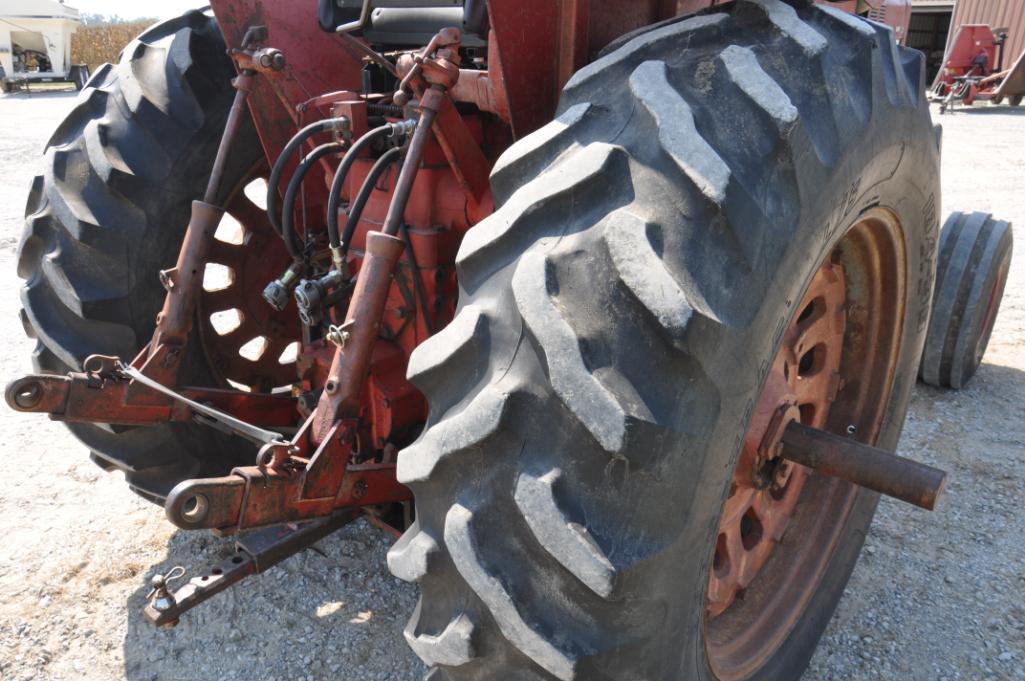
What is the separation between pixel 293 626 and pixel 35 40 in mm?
25981

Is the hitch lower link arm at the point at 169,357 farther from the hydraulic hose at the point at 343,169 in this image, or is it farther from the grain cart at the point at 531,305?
the hydraulic hose at the point at 343,169

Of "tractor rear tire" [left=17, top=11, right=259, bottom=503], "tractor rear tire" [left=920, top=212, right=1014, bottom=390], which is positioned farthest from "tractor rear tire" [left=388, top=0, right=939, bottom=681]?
"tractor rear tire" [left=920, top=212, right=1014, bottom=390]

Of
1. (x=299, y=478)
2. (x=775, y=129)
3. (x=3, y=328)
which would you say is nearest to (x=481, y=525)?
(x=299, y=478)

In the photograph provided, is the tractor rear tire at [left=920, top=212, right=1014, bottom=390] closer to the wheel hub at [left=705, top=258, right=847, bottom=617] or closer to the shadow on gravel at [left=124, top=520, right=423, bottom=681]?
the wheel hub at [left=705, top=258, right=847, bottom=617]

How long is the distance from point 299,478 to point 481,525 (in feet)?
1.93

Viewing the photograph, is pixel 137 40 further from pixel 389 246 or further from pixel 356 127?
pixel 389 246

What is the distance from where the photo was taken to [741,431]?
1364 millimetres

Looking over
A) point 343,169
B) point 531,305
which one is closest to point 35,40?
point 343,169

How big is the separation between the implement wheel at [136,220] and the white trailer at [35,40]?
2306cm

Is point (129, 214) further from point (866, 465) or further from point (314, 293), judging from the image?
point (866, 465)

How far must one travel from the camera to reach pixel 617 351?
120cm

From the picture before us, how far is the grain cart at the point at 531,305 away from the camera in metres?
1.23

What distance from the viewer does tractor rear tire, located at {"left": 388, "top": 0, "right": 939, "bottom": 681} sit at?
1.21 metres

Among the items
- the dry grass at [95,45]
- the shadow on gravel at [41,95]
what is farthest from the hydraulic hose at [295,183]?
the dry grass at [95,45]
